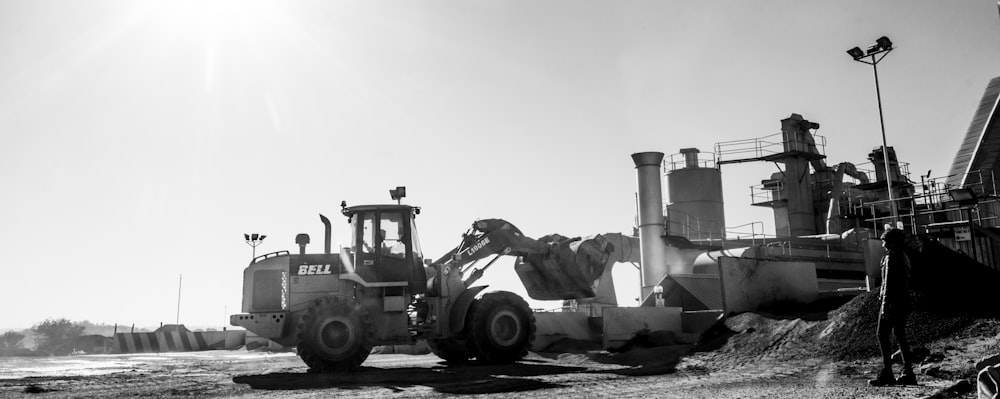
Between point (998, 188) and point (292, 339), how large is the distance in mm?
29704

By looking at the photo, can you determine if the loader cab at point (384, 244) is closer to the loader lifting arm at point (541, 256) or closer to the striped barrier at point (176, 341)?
the loader lifting arm at point (541, 256)

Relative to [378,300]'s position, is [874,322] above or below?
below

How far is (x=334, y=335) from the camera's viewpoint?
12719 millimetres

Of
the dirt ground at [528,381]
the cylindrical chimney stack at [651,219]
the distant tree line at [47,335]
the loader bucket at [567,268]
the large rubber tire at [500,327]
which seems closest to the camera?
the dirt ground at [528,381]

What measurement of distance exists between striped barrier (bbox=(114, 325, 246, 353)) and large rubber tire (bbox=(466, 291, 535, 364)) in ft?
56.6

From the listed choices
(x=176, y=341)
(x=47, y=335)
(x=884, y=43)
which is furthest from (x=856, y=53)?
(x=47, y=335)

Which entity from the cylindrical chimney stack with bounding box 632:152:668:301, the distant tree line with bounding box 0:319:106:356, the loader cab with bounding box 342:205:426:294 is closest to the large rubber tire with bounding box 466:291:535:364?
the loader cab with bounding box 342:205:426:294

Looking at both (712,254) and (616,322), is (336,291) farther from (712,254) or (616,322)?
(712,254)

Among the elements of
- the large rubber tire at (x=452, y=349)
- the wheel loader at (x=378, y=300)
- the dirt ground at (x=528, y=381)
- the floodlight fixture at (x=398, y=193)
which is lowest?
the dirt ground at (x=528, y=381)

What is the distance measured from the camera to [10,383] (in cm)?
1130

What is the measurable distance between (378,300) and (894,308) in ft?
28.2

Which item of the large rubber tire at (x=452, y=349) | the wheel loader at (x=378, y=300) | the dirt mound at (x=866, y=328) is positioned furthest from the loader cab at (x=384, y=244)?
the dirt mound at (x=866, y=328)

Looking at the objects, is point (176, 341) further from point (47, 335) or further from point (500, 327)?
point (500, 327)

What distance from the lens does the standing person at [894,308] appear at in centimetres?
808
